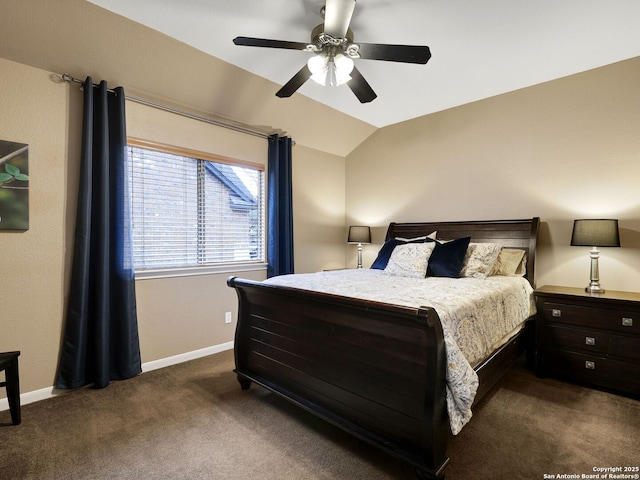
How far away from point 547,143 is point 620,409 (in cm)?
234

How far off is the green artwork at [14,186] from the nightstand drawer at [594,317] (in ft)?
13.5

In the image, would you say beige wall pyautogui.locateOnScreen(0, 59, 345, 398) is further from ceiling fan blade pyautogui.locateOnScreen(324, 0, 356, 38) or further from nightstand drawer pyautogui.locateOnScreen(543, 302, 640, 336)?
nightstand drawer pyautogui.locateOnScreen(543, 302, 640, 336)

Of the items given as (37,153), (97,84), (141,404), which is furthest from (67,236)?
(141,404)

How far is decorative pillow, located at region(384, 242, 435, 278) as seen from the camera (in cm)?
309

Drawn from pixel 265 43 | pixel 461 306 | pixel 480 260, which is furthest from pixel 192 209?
pixel 480 260

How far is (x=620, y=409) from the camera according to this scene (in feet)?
7.50

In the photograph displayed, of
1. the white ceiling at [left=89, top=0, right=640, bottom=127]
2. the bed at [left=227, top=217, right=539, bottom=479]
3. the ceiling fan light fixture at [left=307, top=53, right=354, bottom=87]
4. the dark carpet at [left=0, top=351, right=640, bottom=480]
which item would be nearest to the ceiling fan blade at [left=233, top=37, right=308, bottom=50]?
the ceiling fan light fixture at [left=307, top=53, right=354, bottom=87]

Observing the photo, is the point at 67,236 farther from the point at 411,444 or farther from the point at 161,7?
the point at 411,444

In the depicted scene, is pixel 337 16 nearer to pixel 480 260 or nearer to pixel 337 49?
pixel 337 49

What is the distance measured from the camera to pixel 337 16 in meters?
1.85

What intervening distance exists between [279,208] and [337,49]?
2.17m

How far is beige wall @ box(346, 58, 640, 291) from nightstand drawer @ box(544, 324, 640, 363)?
2.15 ft

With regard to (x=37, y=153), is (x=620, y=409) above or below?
below

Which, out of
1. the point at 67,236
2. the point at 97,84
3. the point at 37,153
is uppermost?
the point at 97,84
